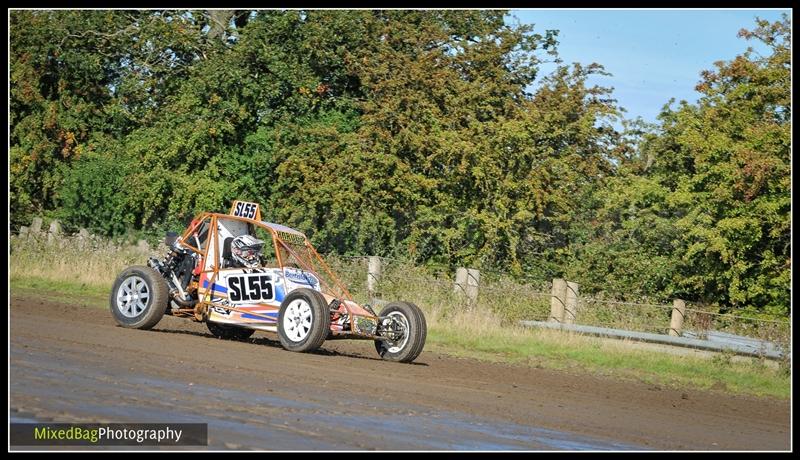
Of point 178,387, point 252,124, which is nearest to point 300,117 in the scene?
point 252,124

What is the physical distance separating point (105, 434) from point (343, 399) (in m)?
3.75

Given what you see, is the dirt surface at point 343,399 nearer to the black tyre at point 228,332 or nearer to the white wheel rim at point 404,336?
the white wheel rim at point 404,336

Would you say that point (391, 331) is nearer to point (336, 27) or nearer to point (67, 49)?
point (336, 27)

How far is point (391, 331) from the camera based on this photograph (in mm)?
17203

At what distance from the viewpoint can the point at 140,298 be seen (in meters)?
17.9

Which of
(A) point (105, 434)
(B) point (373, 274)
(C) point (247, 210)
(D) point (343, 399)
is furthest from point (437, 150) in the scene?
(A) point (105, 434)

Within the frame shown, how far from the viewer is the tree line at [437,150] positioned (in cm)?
2927

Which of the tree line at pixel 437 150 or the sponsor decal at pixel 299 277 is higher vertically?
the tree line at pixel 437 150

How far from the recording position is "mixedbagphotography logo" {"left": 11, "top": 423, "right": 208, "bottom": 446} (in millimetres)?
8070

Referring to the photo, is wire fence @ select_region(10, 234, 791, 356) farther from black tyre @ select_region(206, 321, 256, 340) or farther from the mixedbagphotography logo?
the mixedbagphotography logo

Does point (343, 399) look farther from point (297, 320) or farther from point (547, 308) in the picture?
point (547, 308)

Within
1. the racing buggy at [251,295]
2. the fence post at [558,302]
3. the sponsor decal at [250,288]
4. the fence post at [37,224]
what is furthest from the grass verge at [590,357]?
the fence post at [37,224]

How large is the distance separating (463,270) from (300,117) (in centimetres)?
998

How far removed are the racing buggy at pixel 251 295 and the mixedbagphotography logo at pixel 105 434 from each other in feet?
24.7
